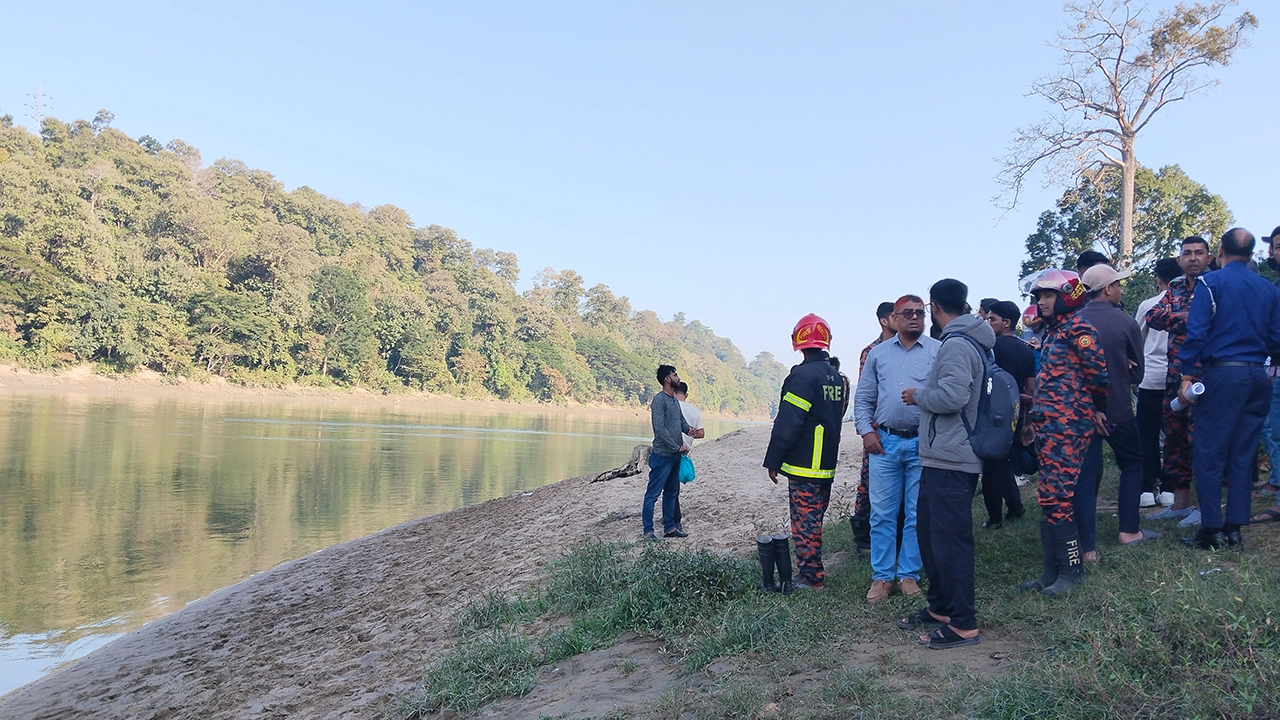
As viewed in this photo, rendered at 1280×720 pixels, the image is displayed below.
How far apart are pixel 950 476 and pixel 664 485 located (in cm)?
411

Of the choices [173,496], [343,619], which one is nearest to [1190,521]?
[343,619]

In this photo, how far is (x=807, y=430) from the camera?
528cm

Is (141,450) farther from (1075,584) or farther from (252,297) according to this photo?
→ (252,297)

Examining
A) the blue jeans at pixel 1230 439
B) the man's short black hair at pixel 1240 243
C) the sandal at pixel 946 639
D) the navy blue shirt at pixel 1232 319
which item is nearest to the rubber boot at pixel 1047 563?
the sandal at pixel 946 639

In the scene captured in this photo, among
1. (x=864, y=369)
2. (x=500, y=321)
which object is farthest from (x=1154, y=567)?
(x=500, y=321)

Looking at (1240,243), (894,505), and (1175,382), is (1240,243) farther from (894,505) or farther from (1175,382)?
(894,505)

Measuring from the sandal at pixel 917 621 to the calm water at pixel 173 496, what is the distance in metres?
7.31

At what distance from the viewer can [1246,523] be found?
451 centimetres

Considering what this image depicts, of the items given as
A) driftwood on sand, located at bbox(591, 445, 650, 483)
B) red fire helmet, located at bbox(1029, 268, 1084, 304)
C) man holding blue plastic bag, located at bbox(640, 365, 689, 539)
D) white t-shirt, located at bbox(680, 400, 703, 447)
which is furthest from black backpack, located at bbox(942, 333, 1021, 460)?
driftwood on sand, located at bbox(591, 445, 650, 483)

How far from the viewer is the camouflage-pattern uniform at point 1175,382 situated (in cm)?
521

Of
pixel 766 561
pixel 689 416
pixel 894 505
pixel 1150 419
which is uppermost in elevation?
pixel 1150 419

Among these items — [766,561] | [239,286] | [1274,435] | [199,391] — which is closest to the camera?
[766,561]

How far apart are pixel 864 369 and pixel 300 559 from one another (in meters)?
8.60

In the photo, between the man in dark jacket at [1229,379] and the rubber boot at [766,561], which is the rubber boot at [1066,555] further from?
the rubber boot at [766,561]
